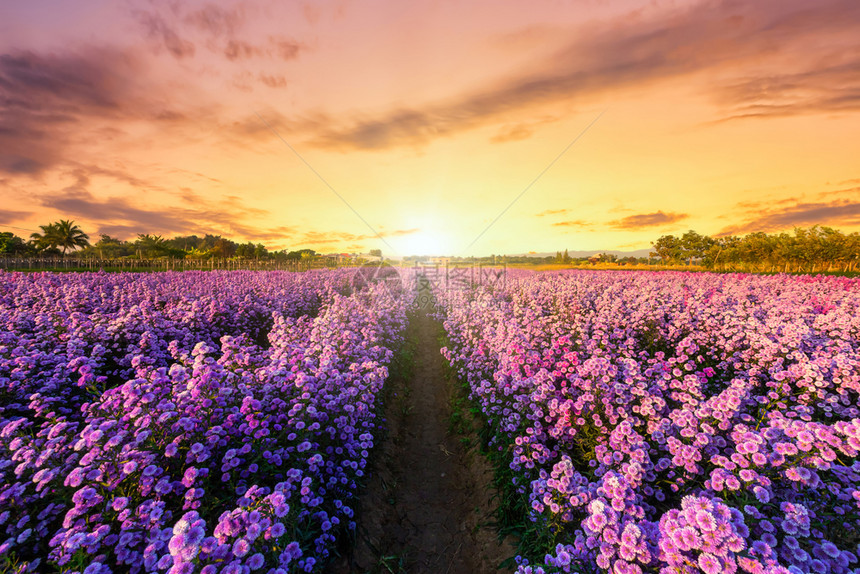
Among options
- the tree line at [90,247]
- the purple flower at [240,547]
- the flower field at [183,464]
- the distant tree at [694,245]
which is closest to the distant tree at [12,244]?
the tree line at [90,247]

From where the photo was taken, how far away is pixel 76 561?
2258mm

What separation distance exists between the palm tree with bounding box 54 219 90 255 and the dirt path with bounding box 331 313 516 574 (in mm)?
113819

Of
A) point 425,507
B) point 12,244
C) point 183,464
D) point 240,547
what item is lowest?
point 425,507

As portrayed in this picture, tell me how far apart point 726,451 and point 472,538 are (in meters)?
3.48

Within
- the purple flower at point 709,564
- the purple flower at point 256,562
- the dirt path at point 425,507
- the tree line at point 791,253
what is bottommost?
the dirt path at point 425,507

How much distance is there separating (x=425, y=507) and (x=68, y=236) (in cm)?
11807

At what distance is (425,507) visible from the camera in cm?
538

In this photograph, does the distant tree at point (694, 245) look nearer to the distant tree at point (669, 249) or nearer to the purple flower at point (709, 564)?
the distant tree at point (669, 249)

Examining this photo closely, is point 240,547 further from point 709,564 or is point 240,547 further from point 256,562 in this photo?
point 709,564

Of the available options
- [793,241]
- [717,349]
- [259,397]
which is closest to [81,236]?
[259,397]

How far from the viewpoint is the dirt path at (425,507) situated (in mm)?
4293

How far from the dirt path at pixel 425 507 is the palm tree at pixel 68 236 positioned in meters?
114

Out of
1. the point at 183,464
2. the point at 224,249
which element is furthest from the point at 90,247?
the point at 183,464

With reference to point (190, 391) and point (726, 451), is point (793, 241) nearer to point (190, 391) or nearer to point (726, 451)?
point (726, 451)
